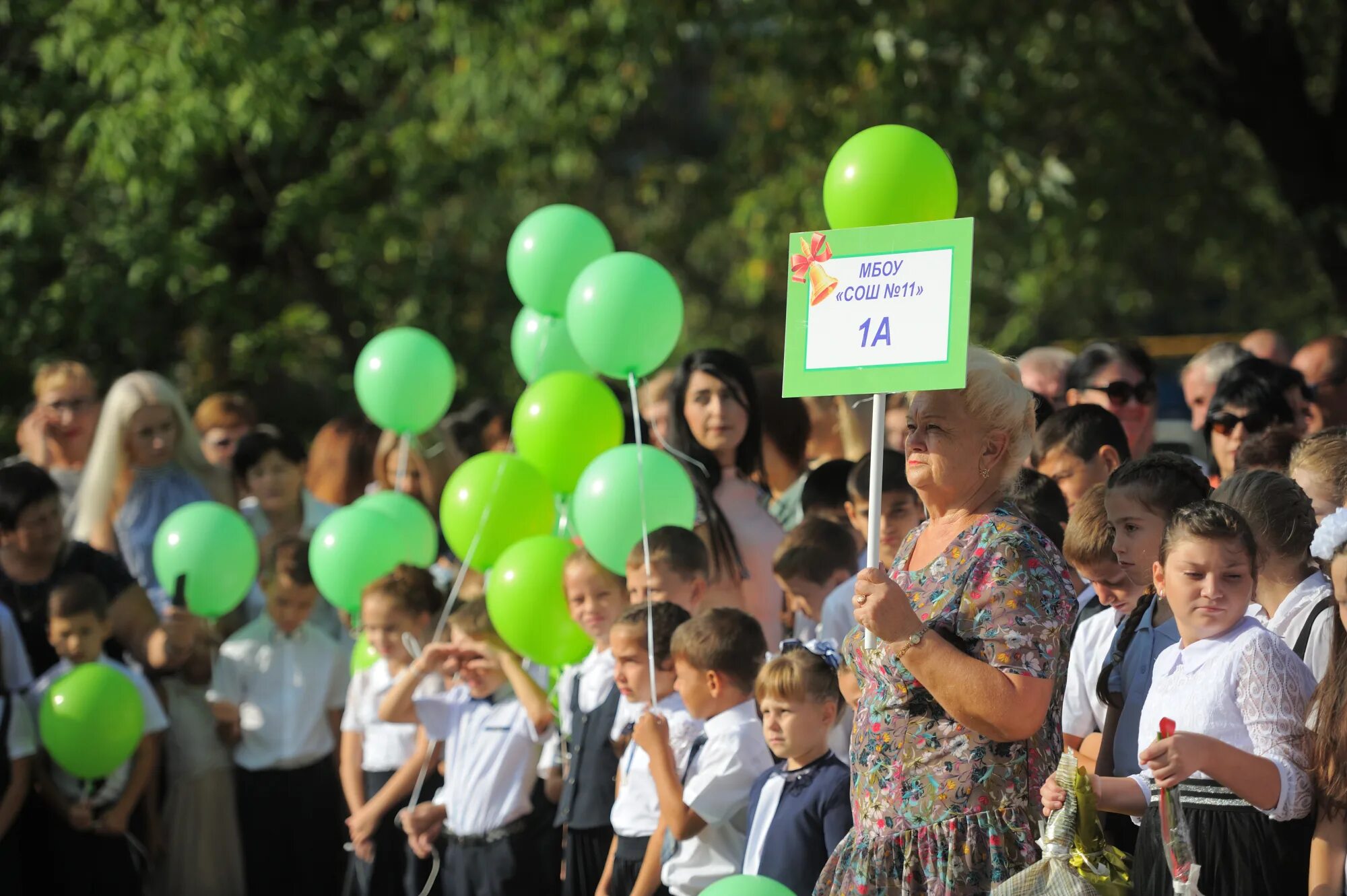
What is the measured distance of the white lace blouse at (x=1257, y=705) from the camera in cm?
321

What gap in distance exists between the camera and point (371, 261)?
1125 cm

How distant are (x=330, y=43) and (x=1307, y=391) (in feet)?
22.8

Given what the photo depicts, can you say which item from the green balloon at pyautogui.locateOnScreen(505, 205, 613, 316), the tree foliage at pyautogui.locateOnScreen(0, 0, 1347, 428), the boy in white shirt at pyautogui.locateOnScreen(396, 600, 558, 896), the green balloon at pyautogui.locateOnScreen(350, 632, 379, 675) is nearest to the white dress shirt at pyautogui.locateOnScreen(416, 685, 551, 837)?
the boy in white shirt at pyautogui.locateOnScreen(396, 600, 558, 896)

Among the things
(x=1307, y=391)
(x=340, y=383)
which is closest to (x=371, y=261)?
(x=340, y=383)

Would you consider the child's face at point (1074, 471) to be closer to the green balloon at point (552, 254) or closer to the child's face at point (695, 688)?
→ the child's face at point (695, 688)

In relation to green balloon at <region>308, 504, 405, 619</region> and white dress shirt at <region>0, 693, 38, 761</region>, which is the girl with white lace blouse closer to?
green balloon at <region>308, 504, 405, 619</region>

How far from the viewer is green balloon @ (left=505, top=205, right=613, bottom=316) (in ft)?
19.5

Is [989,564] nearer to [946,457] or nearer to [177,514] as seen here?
[946,457]

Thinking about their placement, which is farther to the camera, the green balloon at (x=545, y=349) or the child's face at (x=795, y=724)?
the green balloon at (x=545, y=349)

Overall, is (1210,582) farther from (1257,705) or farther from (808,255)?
(808,255)

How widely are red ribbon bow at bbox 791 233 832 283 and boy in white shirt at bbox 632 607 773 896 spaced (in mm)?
1440

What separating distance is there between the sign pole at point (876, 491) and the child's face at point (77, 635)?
13.4 feet

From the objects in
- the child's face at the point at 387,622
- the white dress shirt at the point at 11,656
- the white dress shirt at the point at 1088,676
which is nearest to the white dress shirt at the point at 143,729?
the white dress shirt at the point at 11,656

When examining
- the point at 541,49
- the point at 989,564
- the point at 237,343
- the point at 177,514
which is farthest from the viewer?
the point at 237,343
